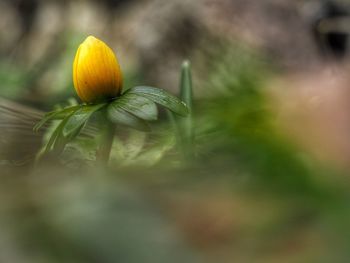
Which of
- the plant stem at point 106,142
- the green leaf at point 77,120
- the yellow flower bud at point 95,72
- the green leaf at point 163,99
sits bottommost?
the plant stem at point 106,142

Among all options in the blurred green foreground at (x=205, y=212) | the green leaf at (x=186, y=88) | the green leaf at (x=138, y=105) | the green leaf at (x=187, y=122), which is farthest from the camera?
the green leaf at (x=186, y=88)

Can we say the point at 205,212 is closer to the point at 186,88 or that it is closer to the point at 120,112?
the point at 120,112

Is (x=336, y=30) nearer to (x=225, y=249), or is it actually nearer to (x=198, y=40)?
(x=198, y=40)

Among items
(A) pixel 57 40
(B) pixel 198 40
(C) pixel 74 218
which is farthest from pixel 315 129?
(A) pixel 57 40

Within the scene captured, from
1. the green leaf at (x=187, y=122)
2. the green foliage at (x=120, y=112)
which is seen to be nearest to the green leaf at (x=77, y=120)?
the green foliage at (x=120, y=112)

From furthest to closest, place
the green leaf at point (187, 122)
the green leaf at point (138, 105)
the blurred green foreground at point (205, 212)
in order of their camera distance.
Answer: the green leaf at point (187, 122)
the green leaf at point (138, 105)
the blurred green foreground at point (205, 212)

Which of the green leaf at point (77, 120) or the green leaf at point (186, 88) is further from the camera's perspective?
the green leaf at point (186, 88)

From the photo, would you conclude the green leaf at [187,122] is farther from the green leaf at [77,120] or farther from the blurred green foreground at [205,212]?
the blurred green foreground at [205,212]

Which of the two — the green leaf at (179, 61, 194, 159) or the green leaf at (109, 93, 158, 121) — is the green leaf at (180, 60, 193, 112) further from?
the green leaf at (109, 93, 158, 121)
